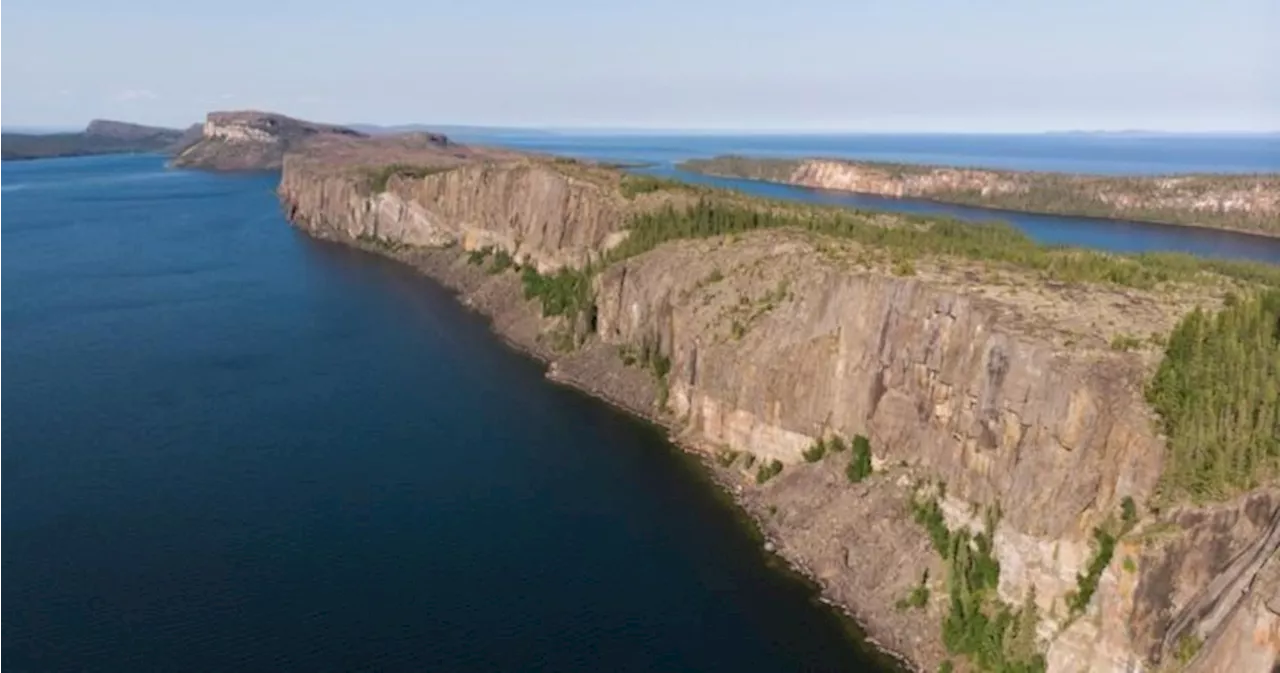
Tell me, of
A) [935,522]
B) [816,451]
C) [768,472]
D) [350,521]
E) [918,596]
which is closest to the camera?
[918,596]

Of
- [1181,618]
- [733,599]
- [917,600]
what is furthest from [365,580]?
[1181,618]

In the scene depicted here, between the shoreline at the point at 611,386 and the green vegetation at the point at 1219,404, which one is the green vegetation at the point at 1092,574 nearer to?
the green vegetation at the point at 1219,404

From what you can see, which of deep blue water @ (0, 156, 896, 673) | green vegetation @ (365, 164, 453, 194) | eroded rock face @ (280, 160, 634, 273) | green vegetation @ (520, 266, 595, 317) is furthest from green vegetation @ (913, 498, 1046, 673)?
green vegetation @ (365, 164, 453, 194)

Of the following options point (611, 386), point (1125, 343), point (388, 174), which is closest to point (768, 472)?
point (611, 386)

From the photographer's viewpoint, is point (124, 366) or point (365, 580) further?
point (124, 366)

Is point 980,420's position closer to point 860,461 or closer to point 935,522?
point 935,522

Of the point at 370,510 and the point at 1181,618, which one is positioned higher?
the point at 1181,618

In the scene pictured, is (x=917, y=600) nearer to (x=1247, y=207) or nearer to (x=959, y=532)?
(x=959, y=532)
